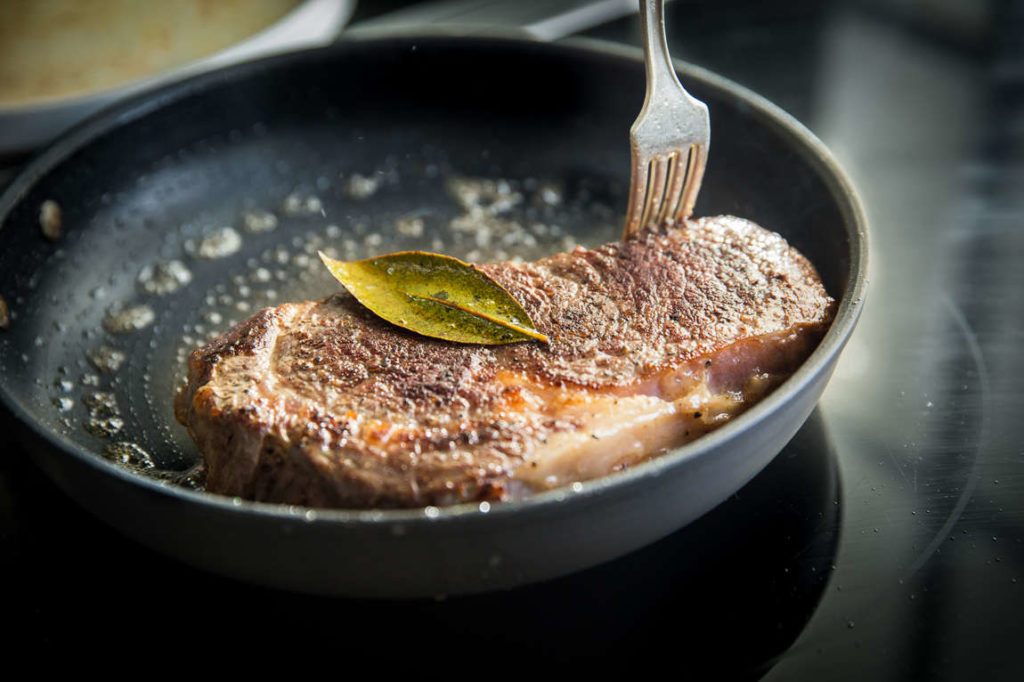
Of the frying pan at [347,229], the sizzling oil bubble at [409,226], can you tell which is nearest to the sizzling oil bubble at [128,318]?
the frying pan at [347,229]

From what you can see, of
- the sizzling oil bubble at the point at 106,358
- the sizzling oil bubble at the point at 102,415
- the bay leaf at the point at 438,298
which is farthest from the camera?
the sizzling oil bubble at the point at 106,358

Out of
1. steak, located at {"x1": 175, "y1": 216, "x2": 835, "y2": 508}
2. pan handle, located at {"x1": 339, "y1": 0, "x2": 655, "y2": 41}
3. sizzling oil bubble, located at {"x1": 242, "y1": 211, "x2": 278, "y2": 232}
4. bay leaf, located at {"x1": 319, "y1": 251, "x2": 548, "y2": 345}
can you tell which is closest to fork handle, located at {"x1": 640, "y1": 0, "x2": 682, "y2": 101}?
steak, located at {"x1": 175, "y1": 216, "x2": 835, "y2": 508}

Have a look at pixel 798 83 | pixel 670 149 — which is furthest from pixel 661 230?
pixel 798 83

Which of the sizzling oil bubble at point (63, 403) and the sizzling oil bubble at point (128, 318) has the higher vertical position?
the sizzling oil bubble at point (128, 318)

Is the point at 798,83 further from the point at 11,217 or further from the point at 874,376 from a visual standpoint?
the point at 11,217

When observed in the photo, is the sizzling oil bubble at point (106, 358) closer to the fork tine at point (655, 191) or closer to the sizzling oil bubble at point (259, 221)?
the sizzling oil bubble at point (259, 221)

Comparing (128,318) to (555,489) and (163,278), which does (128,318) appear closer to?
(163,278)
